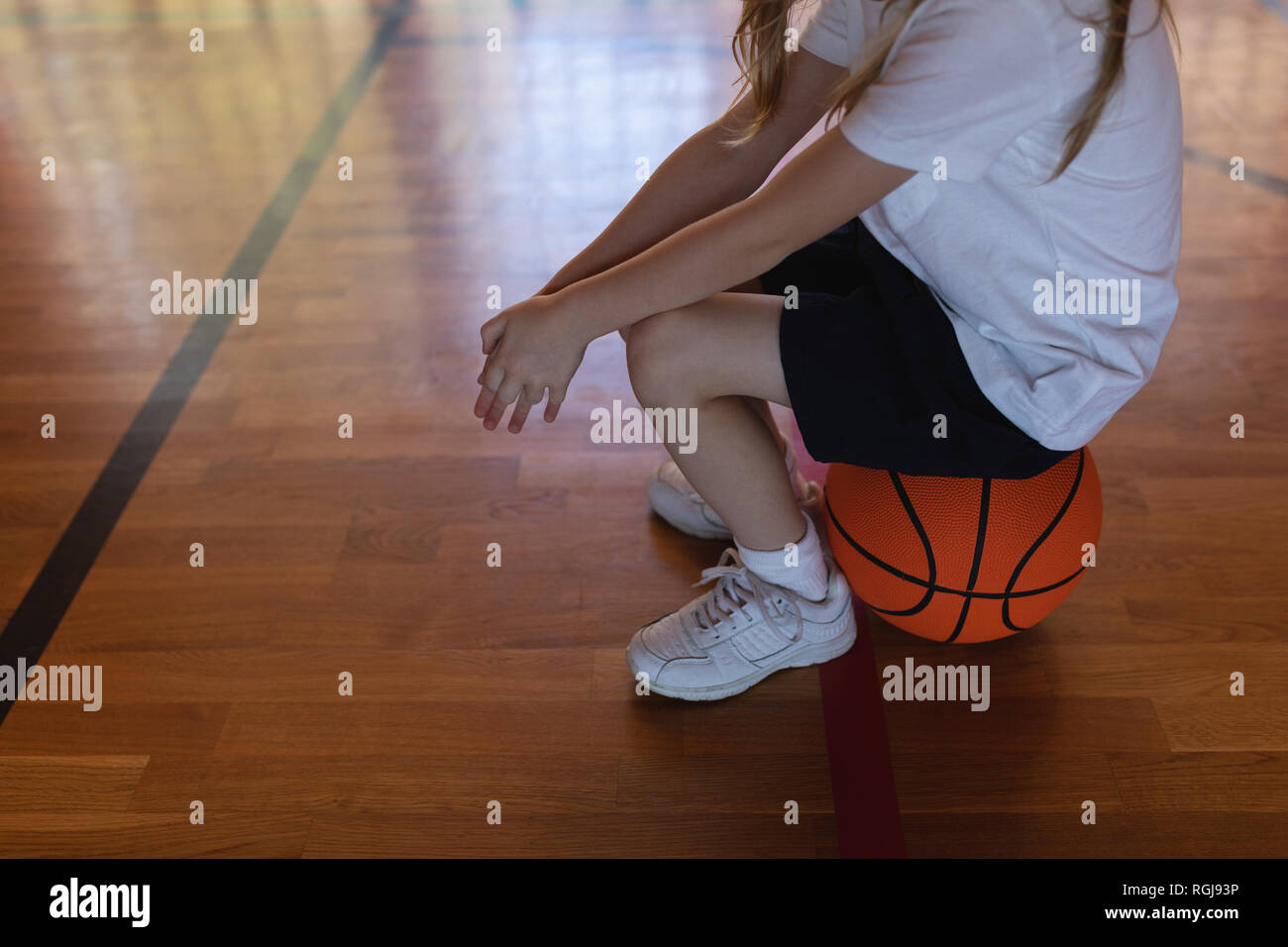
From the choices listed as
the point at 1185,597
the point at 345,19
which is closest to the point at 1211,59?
the point at 1185,597

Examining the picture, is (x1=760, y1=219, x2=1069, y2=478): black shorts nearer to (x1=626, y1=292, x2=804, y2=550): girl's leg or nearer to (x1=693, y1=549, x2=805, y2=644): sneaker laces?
(x1=626, y1=292, x2=804, y2=550): girl's leg

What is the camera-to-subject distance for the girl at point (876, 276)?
1057mm

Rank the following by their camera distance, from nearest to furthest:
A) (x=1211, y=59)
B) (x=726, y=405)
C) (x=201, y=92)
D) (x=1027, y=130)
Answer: (x=1027, y=130) < (x=726, y=405) < (x=1211, y=59) < (x=201, y=92)

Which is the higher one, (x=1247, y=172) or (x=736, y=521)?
(x=1247, y=172)

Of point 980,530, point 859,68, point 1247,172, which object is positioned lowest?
point 980,530

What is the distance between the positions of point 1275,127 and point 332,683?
3.08 m

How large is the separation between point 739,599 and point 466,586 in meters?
0.47

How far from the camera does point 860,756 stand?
144cm

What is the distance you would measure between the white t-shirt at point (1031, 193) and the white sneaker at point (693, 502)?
555mm

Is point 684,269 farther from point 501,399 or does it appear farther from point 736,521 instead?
point 736,521

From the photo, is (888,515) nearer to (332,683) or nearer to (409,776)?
(409,776)

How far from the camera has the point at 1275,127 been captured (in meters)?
3.12

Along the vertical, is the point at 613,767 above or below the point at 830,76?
below

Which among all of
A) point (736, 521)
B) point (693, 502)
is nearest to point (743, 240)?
point (736, 521)
